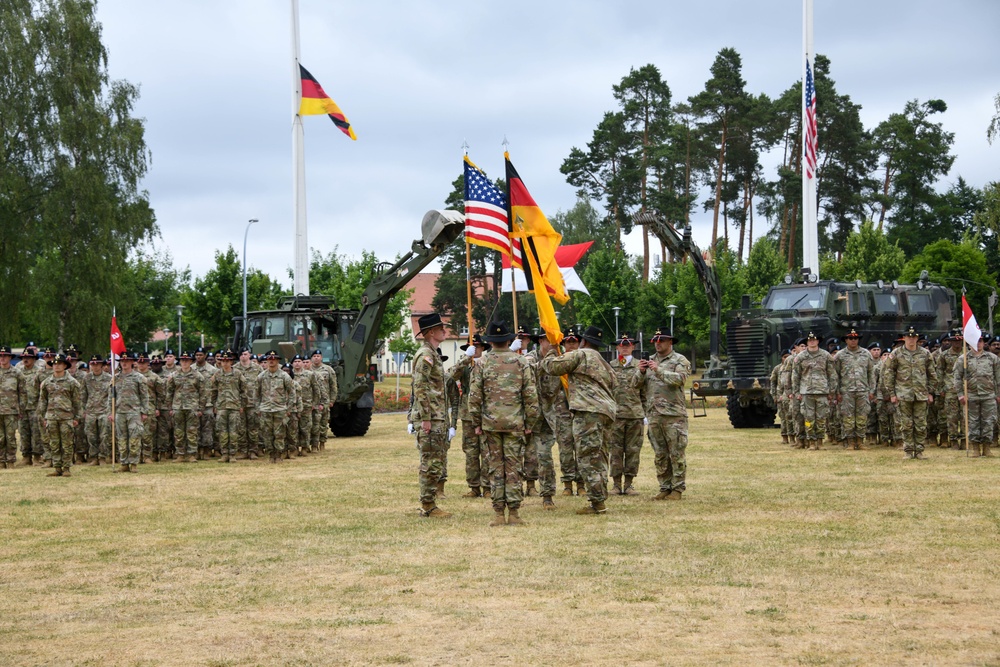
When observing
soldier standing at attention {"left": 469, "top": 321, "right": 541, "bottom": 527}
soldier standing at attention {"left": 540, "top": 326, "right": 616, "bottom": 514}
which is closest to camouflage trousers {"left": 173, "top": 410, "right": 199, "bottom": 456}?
soldier standing at attention {"left": 469, "top": 321, "right": 541, "bottom": 527}

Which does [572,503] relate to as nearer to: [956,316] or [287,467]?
[287,467]

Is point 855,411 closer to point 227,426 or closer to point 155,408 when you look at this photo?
point 227,426

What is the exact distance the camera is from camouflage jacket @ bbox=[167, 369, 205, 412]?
66.4 ft

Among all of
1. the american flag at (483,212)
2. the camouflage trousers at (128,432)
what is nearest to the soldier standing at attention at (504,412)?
the american flag at (483,212)

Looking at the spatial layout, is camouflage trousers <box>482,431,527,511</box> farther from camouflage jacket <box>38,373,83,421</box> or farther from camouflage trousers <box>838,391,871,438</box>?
camouflage trousers <box>838,391,871,438</box>

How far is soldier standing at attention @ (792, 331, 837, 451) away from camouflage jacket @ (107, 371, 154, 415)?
1136cm

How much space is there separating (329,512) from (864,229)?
162 ft

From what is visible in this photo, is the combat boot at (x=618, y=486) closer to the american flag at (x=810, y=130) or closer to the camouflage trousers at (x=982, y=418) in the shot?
the camouflage trousers at (x=982, y=418)

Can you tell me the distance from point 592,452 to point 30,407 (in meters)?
12.2

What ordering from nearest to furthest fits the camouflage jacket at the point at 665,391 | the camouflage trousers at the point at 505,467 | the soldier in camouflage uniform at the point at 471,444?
the camouflage trousers at the point at 505,467
the camouflage jacket at the point at 665,391
the soldier in camouflage uniform at the point at 471,444

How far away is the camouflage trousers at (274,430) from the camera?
19.7 m

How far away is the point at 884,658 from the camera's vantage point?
235 inches

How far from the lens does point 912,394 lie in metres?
17.2

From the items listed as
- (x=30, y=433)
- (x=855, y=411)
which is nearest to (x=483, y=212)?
(x=855, y=411)
